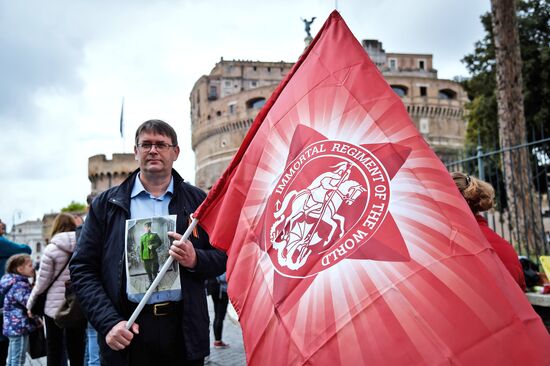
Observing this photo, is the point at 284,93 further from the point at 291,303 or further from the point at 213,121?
the point at 213,121

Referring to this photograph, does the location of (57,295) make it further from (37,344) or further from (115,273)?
(115,273)

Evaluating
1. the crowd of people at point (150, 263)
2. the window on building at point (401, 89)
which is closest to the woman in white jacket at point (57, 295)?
the crowd of people at point (150, 263)

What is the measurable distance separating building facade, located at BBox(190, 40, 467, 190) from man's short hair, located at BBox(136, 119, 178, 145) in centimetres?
3651

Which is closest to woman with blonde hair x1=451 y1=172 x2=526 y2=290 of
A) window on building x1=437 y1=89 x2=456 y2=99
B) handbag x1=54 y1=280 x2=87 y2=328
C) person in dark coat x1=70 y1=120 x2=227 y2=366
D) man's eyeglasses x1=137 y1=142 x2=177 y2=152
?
person in dark coat x1=70 y1=120 x2=227 y2=366

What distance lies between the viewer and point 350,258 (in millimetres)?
1520

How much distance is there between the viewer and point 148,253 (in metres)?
2.02

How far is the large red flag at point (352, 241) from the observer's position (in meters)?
1.35

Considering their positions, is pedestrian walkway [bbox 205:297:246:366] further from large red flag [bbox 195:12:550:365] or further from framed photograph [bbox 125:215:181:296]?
large red flag [bbox 195:12:550:365]

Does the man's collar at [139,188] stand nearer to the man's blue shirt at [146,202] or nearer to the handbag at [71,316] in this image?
the man's blue shirt at [146,202]

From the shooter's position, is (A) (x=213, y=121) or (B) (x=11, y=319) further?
(A) (x=213, y=121)

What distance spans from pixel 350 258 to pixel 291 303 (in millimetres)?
231

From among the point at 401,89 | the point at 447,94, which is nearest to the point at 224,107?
the point at 401,89

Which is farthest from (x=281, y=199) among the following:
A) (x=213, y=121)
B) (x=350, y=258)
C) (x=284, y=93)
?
(x=213, y=121)

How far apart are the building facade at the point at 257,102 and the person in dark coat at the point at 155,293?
1438 inches
